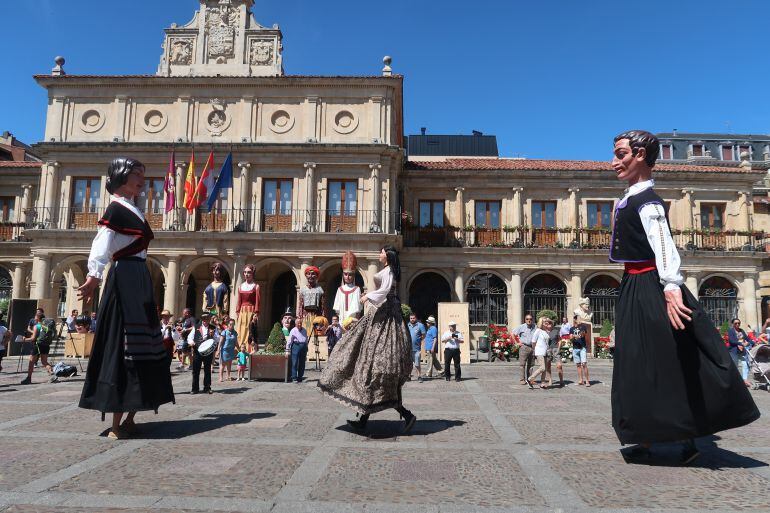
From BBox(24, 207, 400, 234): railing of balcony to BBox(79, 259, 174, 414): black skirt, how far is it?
17728 millimetres

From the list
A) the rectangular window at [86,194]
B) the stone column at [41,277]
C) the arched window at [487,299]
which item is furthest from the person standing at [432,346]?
the stone column at [41,277]

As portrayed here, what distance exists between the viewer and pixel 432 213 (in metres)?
27.5

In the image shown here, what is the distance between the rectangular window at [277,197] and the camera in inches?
939

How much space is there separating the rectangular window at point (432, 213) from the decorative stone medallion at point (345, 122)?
5.90 metres

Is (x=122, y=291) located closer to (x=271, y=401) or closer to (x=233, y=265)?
(x=271, y=401)

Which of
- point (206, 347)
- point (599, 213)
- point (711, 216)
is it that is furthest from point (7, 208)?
point (711, 216)

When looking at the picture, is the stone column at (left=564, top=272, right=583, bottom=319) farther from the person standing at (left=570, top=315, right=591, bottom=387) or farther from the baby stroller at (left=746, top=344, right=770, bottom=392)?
the person standing at (left=570, top=315, right=591, bottom=387)

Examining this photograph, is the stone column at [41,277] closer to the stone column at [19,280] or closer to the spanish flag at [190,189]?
the stone column at [19,280]

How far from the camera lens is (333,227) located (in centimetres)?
2359

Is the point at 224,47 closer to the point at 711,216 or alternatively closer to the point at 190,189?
the point at 190,189

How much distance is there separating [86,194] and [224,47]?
30.5 ft

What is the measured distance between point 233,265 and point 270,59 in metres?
9.81

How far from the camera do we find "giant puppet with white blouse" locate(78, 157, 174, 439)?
510cm

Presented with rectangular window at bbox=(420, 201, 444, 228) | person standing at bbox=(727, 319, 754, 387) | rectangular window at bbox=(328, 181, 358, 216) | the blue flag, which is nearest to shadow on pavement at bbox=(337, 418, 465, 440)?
person standing at bbox=(727, 319, 754, 387)
